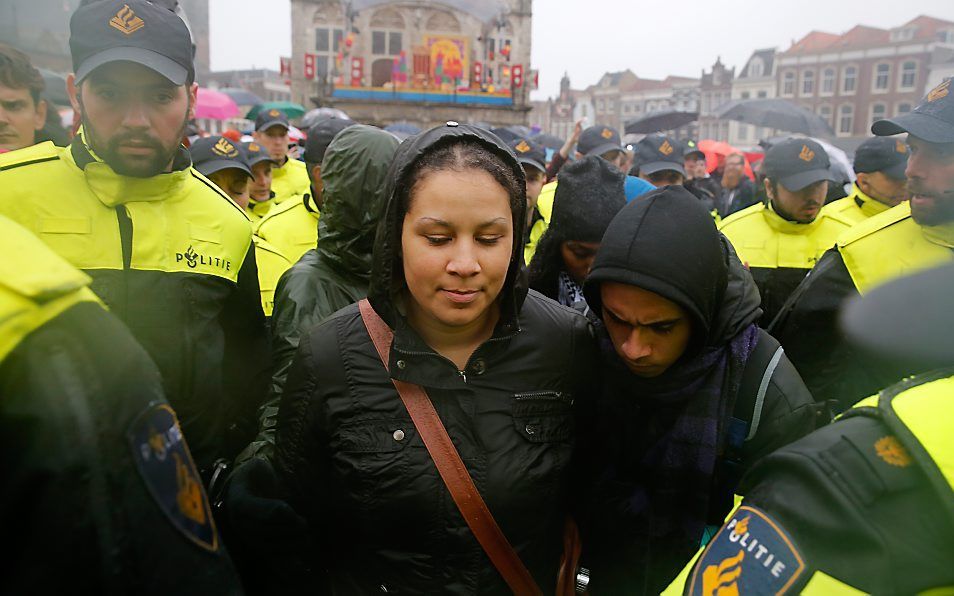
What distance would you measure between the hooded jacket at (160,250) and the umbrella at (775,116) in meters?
11.4

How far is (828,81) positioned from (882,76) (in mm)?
3562

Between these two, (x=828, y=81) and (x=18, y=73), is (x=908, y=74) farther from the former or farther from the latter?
(x=18, y=73)

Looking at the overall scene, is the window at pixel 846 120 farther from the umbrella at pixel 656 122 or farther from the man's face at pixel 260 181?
the man's face at pixel 260 181

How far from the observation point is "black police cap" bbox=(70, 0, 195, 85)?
2.06 meters

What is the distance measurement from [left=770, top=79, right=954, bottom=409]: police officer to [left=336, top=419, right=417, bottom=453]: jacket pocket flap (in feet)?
5.93

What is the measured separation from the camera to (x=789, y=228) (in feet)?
13.7

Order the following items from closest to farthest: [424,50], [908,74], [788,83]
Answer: [424,50] → [908,74] → [788,83]

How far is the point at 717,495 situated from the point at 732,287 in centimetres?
63

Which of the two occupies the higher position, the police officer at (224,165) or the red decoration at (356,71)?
the red decoration at (356,71)

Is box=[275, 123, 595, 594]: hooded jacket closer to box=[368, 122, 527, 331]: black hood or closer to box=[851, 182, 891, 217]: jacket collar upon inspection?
box=[368, 122, 527, 331]: black hood

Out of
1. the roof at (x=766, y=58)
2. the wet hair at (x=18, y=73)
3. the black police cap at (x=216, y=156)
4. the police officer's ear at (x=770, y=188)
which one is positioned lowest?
the police officer's ear at (x=770, y=188)

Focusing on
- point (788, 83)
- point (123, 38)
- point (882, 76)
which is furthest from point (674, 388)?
point (788, 83)

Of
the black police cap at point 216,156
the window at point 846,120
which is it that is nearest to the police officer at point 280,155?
the black police cap at point 216,156

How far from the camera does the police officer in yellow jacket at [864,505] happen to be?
931mm
